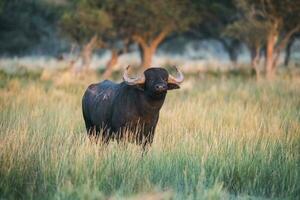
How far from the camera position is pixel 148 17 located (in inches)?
1056

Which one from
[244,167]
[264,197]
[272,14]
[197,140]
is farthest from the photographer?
[272,14]

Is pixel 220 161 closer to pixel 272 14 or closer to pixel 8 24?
pixel 272 14

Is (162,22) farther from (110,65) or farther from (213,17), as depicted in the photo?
(213,17)

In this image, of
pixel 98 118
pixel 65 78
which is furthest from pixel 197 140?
pixel 65 78

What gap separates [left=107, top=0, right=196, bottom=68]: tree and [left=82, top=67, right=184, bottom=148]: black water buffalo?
17235 mm

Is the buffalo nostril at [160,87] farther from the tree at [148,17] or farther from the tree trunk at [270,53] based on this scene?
the tree at [148,17]

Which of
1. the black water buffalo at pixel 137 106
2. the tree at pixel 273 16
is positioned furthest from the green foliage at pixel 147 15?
the black water buffalo at pixel 137 106

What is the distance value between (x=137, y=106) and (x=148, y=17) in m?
18.4

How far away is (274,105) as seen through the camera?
563 inches

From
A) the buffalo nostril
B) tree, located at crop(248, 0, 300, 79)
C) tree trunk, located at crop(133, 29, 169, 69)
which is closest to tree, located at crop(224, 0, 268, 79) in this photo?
tree, located at crop(248, 0, 300, 79)

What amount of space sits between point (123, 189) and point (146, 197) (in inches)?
30.8

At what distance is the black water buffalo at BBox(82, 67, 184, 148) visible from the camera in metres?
8.62

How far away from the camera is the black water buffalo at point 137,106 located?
862 centimetres

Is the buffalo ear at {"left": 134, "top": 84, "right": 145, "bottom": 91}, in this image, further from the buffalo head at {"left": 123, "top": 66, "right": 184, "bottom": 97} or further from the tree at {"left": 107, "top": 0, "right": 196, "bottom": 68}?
the tree at {"left": 107, "top": 0, "right": 196, "bottom": 68}
